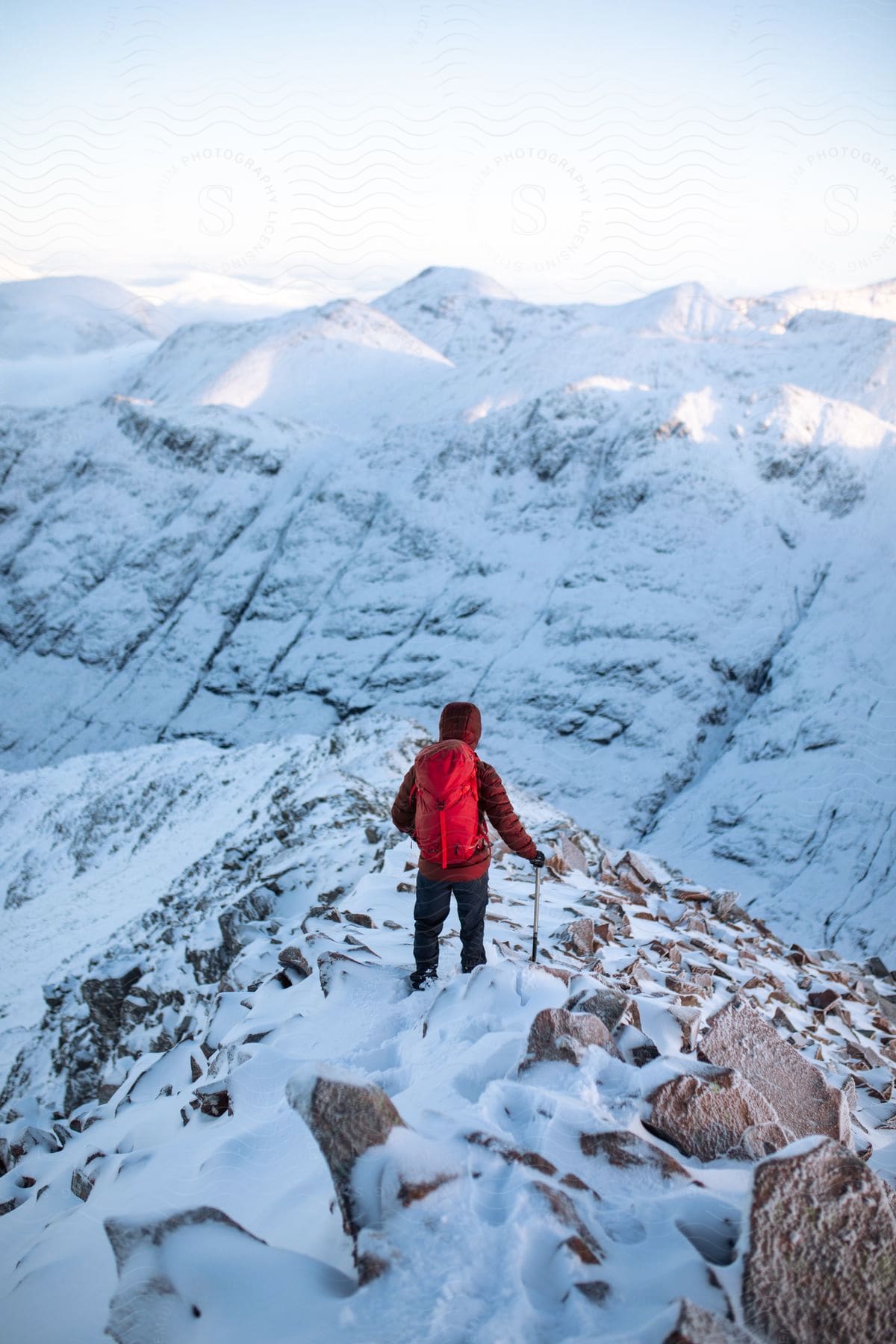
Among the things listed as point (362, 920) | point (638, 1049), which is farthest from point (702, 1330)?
point (362, 920)

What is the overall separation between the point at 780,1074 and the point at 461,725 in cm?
251

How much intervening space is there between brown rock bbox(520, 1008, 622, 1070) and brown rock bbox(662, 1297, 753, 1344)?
1.33 metres

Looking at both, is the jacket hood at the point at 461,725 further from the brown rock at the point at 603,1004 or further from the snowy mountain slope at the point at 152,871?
the snowy mountain slope at the point at 152,871

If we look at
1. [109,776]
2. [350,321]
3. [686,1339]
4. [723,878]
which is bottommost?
[723,878]

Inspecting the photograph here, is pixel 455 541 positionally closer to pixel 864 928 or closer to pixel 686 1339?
pixel 864 928

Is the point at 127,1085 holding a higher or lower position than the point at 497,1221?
lower

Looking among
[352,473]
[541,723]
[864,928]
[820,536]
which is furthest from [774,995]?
[352,473]

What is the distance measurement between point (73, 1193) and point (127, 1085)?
5.42 ft

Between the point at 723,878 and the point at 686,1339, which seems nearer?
the point at 686,1339

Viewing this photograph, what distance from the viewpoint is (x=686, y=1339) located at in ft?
6.16

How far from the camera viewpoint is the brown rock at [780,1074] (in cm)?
367

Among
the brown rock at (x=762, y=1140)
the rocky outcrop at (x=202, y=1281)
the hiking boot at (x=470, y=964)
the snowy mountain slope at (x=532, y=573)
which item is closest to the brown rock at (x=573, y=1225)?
the rocky outcrop at (x=202, y=1281)

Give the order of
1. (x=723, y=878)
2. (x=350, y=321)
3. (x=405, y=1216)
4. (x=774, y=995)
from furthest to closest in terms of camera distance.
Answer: (x=350, y=321)
(x=723, y=878)
(x=774, y=995)
(x=405, y=1216)

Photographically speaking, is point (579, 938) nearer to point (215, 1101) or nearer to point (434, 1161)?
point (215, 1101)
